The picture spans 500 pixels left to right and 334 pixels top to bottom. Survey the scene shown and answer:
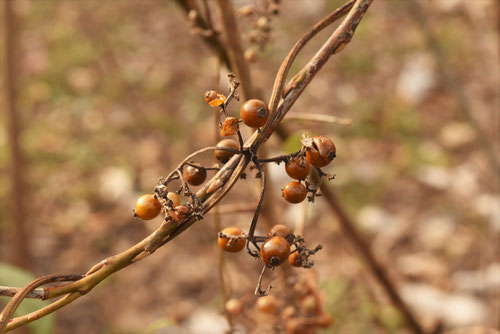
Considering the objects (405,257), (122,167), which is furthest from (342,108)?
(122,167)

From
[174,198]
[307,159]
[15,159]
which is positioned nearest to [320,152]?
[307,159]

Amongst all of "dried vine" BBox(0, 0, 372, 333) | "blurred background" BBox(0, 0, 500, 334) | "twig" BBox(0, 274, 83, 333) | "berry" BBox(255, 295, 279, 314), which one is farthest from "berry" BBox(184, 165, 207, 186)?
"blurred background" BBox(0, 0, 500, 334)

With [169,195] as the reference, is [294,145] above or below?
below

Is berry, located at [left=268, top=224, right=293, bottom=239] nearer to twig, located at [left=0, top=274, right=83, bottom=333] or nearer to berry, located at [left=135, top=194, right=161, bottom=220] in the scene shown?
berry, located at [left=135, top=194, right=161, bottom=220]

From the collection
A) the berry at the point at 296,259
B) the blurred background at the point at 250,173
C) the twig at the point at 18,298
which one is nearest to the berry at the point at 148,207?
the twig at the point at 18,298

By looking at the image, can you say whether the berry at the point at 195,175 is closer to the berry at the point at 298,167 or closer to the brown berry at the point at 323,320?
the berry at the point at 298,167

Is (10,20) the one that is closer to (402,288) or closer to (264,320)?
(264,320)

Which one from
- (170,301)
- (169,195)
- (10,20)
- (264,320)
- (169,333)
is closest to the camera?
(169,195)
